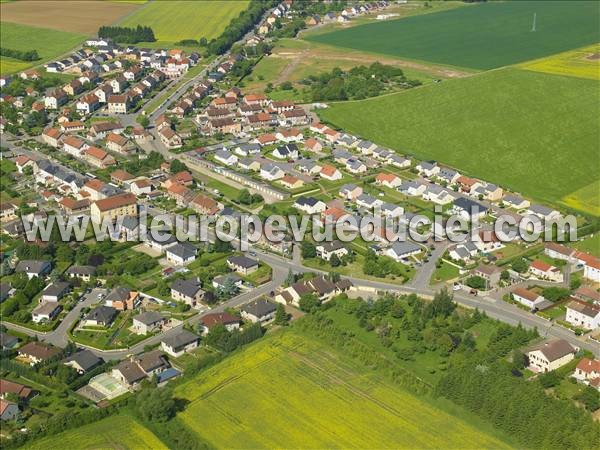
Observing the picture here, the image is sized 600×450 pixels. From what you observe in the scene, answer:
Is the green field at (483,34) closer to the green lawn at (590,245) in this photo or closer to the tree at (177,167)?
the green lawn at (590,245)

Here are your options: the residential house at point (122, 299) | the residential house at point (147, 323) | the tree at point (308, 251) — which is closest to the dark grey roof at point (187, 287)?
the residential house at point (122, 299)

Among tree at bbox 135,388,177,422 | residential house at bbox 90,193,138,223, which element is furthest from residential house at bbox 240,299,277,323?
residential house at bbox 90,193,138,223

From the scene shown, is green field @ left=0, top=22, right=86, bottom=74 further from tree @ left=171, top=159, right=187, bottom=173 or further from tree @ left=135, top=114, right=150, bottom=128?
tree @ left=171, top=159, right=187, bottom=173

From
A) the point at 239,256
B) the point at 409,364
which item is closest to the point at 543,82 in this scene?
the point at 239,256

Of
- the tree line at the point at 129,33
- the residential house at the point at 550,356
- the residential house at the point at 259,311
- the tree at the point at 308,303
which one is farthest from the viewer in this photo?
the tree line at the point at 129,33

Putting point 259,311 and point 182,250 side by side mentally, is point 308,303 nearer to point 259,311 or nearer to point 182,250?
point 259,311

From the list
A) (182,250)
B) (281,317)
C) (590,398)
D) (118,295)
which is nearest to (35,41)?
(182,250)

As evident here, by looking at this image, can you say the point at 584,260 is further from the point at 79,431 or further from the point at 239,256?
the point at 79,431
